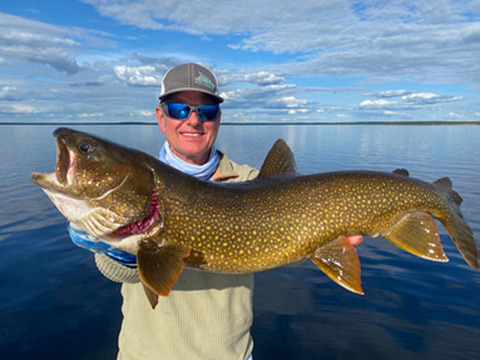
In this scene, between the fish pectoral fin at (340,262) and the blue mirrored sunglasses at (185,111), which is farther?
the blue mirrored sunglasses at (185,111)

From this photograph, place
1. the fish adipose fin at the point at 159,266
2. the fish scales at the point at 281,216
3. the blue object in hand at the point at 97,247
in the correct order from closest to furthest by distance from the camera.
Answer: the fish adipose fin at the point at 159,266, the blue object in hand at the point at 97,247, the fish scales at the point at 281,216

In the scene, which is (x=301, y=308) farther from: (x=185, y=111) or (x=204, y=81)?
(x=204, y=81)

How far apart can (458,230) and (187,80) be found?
340cm

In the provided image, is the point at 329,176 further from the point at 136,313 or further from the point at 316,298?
the point at 316,298

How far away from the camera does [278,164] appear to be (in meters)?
3.38

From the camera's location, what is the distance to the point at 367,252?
927 centimetres

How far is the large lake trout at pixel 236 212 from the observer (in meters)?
2.47

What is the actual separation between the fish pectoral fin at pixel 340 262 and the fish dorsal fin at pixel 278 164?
2.81 ft

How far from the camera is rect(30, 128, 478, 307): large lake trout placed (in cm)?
247

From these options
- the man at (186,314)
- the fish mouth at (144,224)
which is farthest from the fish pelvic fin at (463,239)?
the fish mouth at (144,224)

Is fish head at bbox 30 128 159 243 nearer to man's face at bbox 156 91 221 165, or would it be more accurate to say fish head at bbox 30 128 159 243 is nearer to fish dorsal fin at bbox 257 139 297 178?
man's face at bbox 156 91 221 165

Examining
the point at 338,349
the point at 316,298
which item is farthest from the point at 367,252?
the point at 338,349

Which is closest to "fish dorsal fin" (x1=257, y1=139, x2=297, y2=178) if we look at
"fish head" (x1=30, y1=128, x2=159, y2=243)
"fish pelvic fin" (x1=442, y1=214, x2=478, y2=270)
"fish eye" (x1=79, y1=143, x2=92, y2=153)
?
"fish head" (x1=30, y1=128, x2=159, y2=243)

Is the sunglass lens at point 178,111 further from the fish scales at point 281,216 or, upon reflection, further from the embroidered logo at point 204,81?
the fish scales at point 281,216
